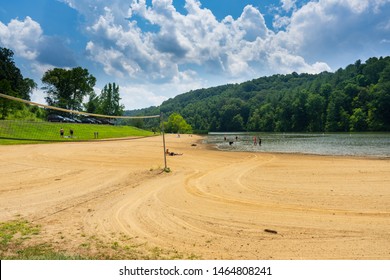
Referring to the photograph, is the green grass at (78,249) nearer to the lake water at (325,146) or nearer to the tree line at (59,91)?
the lake water at (325,146)

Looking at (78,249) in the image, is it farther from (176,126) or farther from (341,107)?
(341,107)

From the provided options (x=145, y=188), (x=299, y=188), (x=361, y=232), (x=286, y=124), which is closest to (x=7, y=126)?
(x=145, y=188)

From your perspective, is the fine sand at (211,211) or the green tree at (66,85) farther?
the green tree at (66,85)

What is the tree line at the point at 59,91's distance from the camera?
5806 centimetres

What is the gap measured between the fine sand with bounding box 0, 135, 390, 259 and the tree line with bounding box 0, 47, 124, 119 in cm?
4452

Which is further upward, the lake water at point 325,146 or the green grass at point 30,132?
the green grass at point 30,132

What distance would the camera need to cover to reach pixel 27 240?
23.1 feet

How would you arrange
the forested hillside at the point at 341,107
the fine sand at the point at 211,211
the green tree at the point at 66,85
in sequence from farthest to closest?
1. the forested hillside at the point at 341,107
2. the green tree at the point at 66,85
3. the fine sand at the point at 211,211

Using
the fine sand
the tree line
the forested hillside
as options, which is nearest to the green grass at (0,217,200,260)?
the fine sand

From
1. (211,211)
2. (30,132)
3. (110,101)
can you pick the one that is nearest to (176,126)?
(110,101)

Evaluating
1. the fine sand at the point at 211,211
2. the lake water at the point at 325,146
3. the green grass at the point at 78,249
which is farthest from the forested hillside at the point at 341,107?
the green grass at the point at 78,249

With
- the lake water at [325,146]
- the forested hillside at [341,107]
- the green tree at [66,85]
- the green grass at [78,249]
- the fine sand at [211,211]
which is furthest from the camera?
the forested hillside at [341,107]

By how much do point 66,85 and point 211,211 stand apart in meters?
90.4

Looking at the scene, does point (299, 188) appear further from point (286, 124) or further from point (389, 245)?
point (286, 124)
